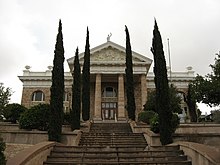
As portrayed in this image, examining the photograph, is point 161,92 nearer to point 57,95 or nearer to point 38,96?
point 57,95

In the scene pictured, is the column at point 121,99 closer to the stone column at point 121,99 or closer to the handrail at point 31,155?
the stone column at point 121,99

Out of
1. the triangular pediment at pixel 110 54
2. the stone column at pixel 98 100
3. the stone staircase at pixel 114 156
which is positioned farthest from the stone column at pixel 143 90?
the stone staircase at pixel 114 156

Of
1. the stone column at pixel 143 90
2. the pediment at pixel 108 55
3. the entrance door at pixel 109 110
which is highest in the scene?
the pediment at pixel 108 55

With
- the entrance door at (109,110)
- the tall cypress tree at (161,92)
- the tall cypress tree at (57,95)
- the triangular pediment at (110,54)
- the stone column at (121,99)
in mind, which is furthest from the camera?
the entrance door at (109,110)

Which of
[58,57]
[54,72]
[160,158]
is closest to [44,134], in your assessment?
[54,72]

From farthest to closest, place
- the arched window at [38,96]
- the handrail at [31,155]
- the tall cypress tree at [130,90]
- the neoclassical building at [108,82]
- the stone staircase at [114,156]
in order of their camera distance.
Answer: the arched window at [38,96] → the neoclassical building at [108,82] → the tall cypress tree at [130,90] → the stone staircase at [114,156] → the handrail at [31,155]

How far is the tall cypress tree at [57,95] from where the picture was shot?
14376mm

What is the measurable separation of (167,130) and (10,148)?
796cm

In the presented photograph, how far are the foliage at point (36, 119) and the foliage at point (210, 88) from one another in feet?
44.7

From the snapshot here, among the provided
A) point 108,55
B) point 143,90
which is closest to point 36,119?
point 143,90

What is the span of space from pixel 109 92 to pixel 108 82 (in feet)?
5.18

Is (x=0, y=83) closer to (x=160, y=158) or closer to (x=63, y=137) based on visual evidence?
(x=63, y=137)

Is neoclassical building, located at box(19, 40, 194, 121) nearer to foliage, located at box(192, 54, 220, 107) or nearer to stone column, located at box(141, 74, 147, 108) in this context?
stone column, located at box(141, 74, 147, 108)

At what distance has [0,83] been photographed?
1048 inches
